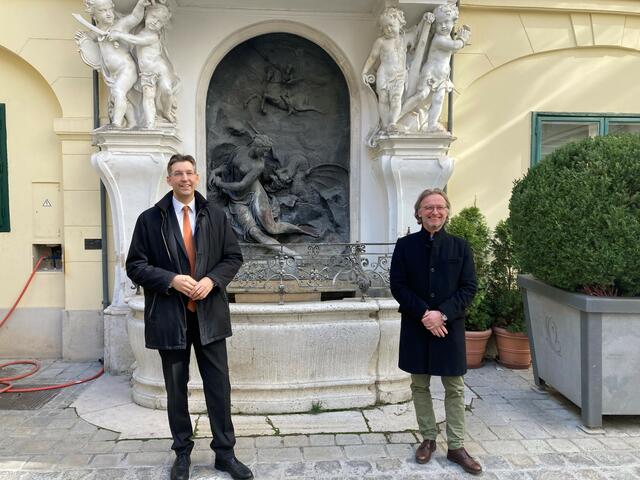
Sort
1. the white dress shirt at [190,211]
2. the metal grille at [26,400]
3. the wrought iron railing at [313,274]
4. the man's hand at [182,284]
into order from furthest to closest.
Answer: the wrought iron railing at [313,274]
the metal grille at [26,400]
the white dress shirt at [190,211]
the man's hand at [182,284]

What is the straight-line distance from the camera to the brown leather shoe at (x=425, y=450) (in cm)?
329

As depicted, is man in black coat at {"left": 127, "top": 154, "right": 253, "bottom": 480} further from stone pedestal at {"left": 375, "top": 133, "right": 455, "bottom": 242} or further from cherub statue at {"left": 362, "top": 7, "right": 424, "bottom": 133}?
cherub statue at {"left": 362, "top": 7, "right": 424, "bottom": 133}

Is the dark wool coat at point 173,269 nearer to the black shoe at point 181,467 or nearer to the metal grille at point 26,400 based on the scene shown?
the black shoe at point 181,467

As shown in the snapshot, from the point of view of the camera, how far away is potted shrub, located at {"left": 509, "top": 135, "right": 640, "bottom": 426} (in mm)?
3605

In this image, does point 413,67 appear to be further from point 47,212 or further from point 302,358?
point 47,212

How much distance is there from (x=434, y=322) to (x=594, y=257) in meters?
1.46

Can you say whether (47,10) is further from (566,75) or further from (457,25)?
(566,75)

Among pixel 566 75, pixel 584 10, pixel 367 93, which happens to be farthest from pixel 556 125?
pixel 367 93

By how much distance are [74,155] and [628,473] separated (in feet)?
18.5

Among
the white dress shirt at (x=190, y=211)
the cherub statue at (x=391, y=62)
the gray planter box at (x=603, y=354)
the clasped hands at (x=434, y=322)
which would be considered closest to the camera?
the clasped hands at (x=434, y=322)

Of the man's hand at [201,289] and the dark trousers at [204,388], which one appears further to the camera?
the dark trousers at [204,388]

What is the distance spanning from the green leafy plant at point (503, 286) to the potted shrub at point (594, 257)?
137cm

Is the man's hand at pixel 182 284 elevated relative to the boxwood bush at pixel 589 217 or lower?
lower

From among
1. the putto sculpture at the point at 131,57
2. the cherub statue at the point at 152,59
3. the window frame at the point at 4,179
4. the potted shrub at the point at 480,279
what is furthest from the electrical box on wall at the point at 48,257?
the potted shrub at the point at 480,279
